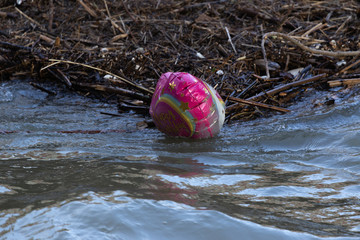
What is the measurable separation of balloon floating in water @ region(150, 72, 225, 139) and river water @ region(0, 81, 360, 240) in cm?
13

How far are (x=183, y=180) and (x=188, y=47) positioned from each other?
4.97m

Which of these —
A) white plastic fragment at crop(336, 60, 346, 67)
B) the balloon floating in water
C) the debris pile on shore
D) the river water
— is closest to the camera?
the river water

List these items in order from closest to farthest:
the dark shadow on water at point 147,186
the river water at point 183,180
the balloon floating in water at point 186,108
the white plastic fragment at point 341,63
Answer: the river water at point 183,180 < the dark shadow on water at point 147,186 < the balloon floating in water at point 186,108 < the white plastic fragment at point 341,63

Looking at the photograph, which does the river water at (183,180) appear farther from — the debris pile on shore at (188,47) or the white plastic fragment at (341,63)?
the white plastic fragment at (341,63)

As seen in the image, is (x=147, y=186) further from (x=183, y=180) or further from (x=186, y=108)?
(x=186, y=108)

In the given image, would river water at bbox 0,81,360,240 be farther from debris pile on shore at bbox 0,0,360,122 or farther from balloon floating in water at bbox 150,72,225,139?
debris pile on shore at bbox 0,0,360,122

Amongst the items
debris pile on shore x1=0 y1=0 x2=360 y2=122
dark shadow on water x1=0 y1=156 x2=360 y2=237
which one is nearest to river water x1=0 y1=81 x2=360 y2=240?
dark shadow on water x1=0 y1=156 x2=360 y2=237

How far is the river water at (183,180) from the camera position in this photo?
2.03 metres

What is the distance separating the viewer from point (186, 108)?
402 cm

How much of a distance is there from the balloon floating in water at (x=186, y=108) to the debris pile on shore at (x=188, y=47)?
0.82m

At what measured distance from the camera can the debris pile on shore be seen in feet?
19.1

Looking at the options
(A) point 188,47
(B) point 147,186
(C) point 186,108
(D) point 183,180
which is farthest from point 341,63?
(B) point 147,186

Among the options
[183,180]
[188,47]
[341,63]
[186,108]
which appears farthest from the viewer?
[188,47]

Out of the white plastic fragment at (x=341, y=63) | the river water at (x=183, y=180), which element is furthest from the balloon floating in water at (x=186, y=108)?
the white plastic fragment at (x=341, y=63)
